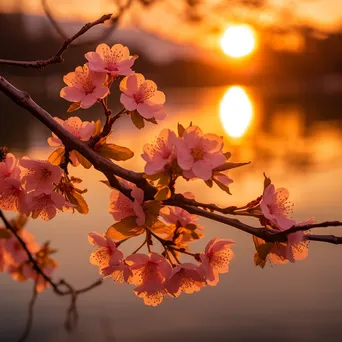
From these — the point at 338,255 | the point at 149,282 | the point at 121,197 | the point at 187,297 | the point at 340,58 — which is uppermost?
the point at 340,58

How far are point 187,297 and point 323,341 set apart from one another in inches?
57.8

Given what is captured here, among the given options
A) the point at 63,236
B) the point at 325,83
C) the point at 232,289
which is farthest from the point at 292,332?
the point at 325,83

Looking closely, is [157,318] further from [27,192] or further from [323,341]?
[27,192]

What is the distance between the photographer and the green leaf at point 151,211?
1318 mm

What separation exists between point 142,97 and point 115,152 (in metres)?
0.14

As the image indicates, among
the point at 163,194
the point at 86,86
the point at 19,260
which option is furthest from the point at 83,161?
the point at 19,260

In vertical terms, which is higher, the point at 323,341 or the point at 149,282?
the point at 323,341

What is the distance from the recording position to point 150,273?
1412 mm

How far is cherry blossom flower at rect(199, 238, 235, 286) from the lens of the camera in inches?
57.0

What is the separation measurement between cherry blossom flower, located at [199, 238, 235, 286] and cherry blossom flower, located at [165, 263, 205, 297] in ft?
0.09

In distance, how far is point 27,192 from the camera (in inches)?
57.3

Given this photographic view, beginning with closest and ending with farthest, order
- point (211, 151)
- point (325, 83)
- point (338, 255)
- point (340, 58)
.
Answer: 1. point (211, 151)
2. point (338, 255)
3. point (340, 58)
4. point (325, 83)

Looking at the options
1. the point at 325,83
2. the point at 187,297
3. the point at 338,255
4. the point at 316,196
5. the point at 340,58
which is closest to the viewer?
the point at 187,297

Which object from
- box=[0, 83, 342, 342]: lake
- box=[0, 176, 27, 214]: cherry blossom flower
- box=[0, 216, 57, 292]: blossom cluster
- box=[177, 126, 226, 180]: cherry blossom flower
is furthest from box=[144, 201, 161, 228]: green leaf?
box=[0, 83, 342, 342]: lake
